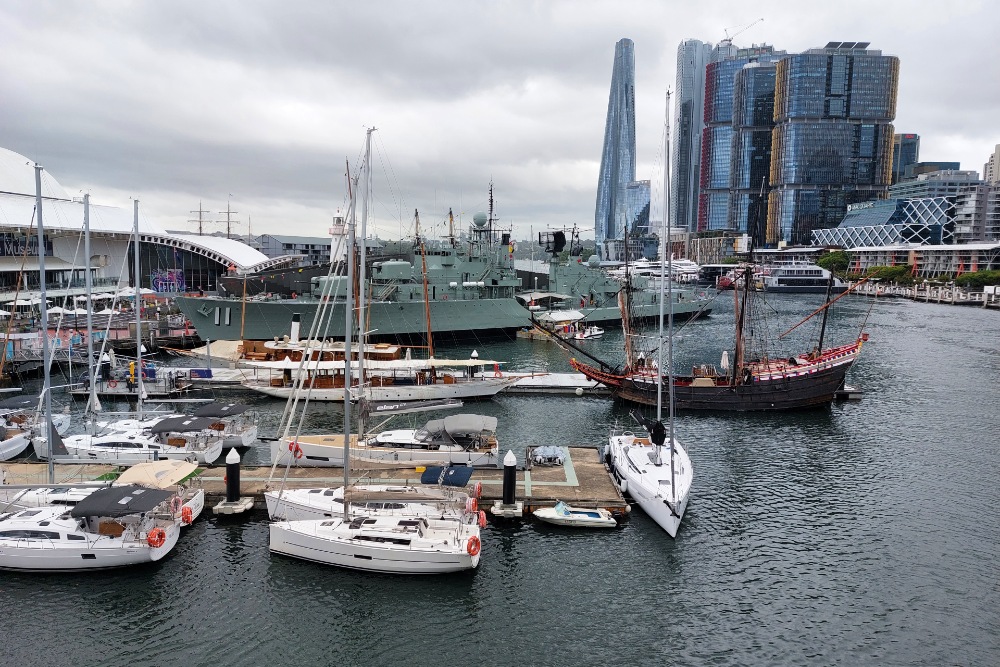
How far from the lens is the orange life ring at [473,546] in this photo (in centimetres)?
1748

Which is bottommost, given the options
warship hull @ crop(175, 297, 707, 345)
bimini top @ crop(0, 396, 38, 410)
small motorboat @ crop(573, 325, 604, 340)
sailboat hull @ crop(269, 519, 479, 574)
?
sailboat hull @ crop(269, 519, 479, 574)

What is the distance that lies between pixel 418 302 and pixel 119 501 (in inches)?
1739

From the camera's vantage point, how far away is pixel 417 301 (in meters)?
61.8

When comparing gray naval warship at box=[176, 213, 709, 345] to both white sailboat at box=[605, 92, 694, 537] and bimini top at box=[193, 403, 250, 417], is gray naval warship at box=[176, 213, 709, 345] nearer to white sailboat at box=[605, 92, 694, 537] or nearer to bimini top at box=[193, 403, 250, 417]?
bimini top at box=[193, 403, 250, 417]

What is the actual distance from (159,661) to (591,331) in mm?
60802

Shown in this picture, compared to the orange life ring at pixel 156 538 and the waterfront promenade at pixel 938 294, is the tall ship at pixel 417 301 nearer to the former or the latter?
the orange life ring at pixel 156 538

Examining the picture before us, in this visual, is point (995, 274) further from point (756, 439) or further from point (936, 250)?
point (756, 439)

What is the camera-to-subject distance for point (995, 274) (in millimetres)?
115375

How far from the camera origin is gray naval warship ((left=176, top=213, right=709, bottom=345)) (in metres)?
57.2

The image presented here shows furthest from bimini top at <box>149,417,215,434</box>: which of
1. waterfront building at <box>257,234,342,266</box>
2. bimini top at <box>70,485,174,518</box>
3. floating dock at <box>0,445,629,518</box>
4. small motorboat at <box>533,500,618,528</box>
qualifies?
waterfront building at <box>257,234,342,266</box>

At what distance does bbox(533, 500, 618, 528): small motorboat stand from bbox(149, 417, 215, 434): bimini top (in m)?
15.0

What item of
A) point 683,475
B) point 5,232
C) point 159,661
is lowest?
point 159,661

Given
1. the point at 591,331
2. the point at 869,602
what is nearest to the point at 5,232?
the point at 591,331

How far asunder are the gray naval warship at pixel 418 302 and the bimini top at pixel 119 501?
116 ft
